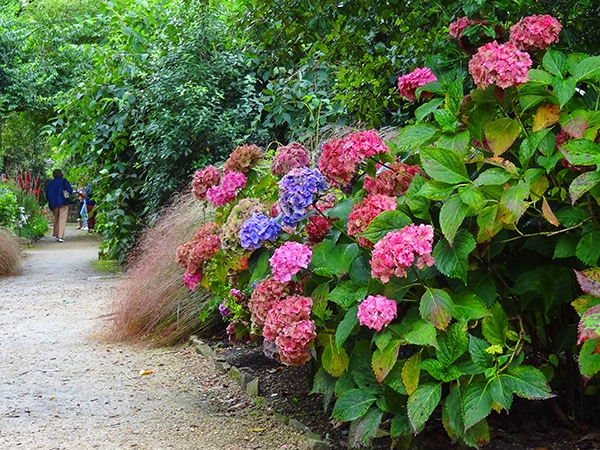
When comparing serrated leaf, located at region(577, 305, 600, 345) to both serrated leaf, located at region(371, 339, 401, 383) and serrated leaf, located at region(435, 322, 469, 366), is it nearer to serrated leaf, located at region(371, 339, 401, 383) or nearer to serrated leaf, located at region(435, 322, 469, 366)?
serrated leaf, located at region(435, 322, 469, 366)

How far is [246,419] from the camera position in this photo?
12.4ft

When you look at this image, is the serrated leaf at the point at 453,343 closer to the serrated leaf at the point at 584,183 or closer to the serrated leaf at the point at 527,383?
the serrated leaf at the point at 527,383

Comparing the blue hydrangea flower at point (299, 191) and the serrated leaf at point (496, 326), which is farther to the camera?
the blue hydrangea flower at point (299, 191)

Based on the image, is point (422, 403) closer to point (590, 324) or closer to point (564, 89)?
point (590, 324)

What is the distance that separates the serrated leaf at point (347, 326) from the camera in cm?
252

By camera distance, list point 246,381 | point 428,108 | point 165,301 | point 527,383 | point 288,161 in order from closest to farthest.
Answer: point 527,383
point 428,108
point 288,161
point 246,381
point 165,301

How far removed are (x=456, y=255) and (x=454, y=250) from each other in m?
0.02

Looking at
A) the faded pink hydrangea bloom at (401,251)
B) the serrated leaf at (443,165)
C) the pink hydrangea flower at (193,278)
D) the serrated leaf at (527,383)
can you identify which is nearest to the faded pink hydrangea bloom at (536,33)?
the serrated leaf at (443,165)

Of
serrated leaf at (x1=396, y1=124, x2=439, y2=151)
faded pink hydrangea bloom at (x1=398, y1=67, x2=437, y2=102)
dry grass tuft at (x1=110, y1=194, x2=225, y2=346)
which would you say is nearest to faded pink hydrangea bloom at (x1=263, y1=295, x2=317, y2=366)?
serrated leaf at (x1=396, y1=124, x2=439, y2=151)

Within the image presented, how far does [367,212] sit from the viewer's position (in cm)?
257

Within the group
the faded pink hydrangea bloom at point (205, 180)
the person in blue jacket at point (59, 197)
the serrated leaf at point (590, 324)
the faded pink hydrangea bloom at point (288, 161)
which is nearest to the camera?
the serrated leaf at point (590, 324)

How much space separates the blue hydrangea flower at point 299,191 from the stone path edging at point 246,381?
101cm

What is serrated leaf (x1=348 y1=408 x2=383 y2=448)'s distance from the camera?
8.39 feet

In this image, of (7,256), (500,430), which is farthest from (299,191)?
(7,256)
